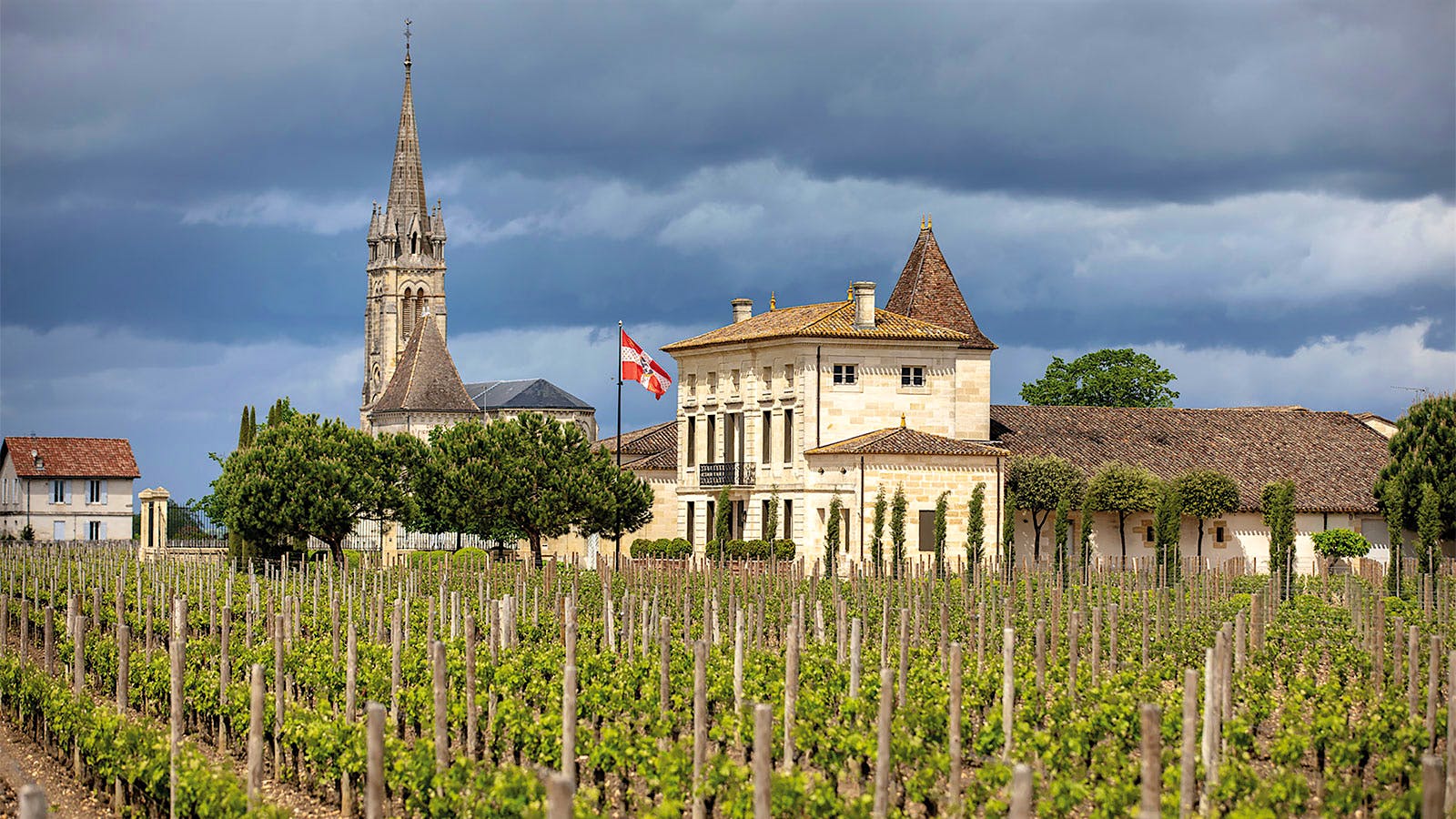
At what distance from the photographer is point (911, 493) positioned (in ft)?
166

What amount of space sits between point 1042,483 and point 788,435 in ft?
24.0

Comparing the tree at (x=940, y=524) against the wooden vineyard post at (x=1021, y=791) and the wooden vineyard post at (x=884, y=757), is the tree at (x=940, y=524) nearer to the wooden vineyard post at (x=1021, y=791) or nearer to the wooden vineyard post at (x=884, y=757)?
the wooden vineyard post at (x=884, y=757)

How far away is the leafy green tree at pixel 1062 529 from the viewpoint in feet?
163

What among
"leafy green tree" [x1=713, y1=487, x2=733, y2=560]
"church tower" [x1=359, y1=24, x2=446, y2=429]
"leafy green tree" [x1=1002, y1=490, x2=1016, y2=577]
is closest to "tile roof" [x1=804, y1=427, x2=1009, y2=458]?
"leafy green tree" [x1=1002, y1=490, x2=1016, y2=577]

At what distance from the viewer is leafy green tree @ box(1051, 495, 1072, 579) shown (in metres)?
49.6

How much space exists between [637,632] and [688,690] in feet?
33.0

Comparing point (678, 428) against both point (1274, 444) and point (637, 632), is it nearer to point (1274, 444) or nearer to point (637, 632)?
point (1274, 444)

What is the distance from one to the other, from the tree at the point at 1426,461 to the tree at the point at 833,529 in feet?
48.5

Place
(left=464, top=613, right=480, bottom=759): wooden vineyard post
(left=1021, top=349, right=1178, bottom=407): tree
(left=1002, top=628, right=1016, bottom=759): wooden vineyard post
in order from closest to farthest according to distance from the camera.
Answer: (left=1002, top=628, right=1016, bottom=759): wooden vineyard post, (left=464, top=613, right=480, bottom=759): wooden vineyard post, (left=1021, top=349, right=1178, bottom=407): tree

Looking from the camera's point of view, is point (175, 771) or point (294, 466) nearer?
point (175, 771)

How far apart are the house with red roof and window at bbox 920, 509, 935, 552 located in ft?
149

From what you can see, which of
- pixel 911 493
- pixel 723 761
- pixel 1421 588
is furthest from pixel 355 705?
pixel 911 493

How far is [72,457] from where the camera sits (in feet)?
275

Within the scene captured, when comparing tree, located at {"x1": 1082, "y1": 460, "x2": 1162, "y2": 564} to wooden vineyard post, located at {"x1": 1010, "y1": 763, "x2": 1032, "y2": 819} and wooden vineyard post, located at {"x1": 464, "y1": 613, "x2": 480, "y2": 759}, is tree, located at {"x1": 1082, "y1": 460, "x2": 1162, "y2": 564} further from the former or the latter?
wooden vineyard post, located at {"x1": 1010, "y1": 763, "x2": 1032, "y2": 819}
